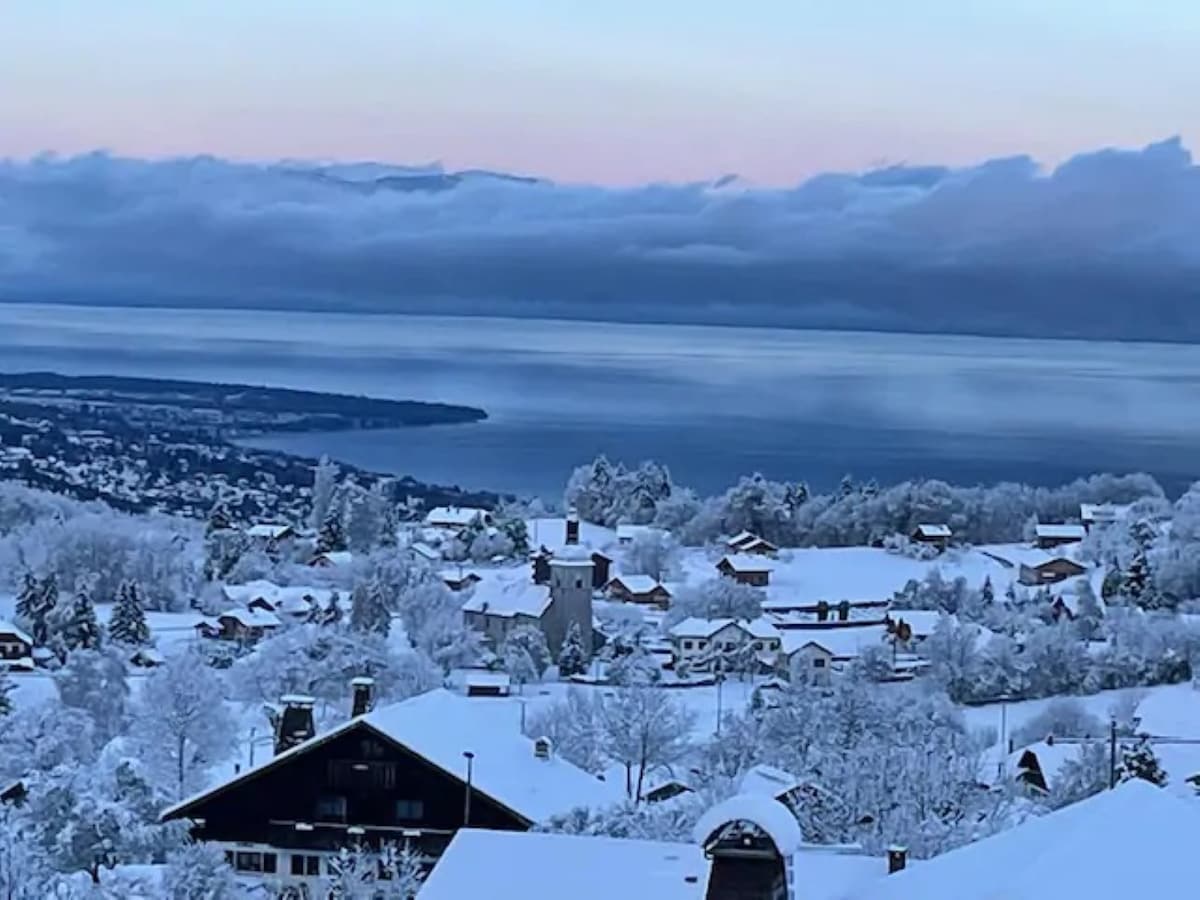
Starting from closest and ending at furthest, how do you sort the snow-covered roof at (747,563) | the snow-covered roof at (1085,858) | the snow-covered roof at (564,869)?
the snow-covered roof at (1085,858) → the snow-covered roof at (564,869) → the snow-covered roof at (747,563)

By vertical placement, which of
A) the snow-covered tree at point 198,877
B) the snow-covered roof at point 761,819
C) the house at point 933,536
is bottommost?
the house at point 933,536

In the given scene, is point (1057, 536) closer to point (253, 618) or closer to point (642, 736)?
point (253, 618)

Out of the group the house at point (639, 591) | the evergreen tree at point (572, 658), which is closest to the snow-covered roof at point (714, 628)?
the evergreen tree at point (572, 658)

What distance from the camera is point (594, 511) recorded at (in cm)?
5775

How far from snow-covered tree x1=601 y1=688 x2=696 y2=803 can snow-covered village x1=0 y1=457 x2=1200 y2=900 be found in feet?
0.14

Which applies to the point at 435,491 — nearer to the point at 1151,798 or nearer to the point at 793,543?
the point at 793,543

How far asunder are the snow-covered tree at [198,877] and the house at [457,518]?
35257mm

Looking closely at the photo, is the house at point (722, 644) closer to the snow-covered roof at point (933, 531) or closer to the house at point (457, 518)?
the snow-covered roof at point (933, 531)

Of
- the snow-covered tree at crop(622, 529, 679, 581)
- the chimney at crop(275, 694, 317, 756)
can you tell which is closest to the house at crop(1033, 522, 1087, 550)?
the snow-covered tree at crop(622, 529, 679, 581)

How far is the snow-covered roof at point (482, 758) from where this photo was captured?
15.0 meters

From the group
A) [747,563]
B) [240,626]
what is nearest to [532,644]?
[240,626]

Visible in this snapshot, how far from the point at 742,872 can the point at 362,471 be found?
204 ft

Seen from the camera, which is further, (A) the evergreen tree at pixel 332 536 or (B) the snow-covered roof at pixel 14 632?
(A) the evergreen tree at pixel 332 536

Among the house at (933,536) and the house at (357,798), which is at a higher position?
the house at (357,798)
